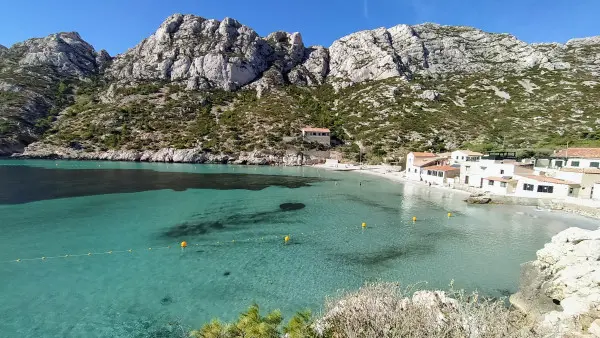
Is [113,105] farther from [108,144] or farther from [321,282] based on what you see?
[321,282]

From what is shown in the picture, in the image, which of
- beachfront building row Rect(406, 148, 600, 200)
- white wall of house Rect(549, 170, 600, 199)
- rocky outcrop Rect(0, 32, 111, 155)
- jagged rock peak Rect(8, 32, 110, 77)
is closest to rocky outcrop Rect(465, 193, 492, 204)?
beachfront building row Rect(406, 148, 600, 200)

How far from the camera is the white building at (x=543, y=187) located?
35.6 meters

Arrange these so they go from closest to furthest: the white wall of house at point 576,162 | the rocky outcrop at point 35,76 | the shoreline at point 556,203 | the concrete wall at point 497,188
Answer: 1. the shoreline at point 556,203
2. the concrete wall at point 497,188
3. the white wall of house at point 576,162
4. the rocky outcrop at point 35,76

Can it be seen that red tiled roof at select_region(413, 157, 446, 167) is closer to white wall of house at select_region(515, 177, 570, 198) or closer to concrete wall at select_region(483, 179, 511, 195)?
concrete wall at select_region(483, 179, 511, 195)

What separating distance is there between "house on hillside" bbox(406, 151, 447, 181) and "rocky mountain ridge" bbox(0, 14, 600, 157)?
20270 mm

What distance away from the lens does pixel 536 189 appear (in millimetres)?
37062

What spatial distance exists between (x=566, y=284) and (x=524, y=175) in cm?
3108

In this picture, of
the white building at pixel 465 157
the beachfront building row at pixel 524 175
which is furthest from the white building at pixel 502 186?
the white building at pixel 465 157

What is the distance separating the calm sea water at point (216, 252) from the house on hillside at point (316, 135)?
55.0 m

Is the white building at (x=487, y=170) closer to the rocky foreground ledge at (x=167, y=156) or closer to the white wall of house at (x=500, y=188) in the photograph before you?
the white wall of house at (x=500, y=188)

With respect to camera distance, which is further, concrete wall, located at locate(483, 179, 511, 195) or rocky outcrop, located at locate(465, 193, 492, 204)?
concrete wall, located at locate(483, 179, 511, 195)

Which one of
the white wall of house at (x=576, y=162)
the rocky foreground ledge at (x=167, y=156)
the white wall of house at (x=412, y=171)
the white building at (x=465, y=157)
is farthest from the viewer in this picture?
the rocky foreground ledge at (x=167, y=156)

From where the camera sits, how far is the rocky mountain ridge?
87812mm

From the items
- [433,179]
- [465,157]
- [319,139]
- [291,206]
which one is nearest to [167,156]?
[319,139]
